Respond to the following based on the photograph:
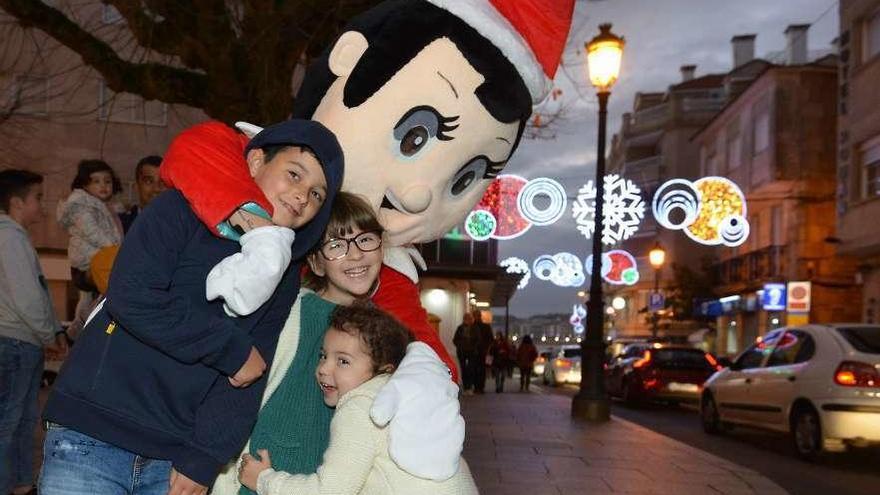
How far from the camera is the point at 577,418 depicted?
12.8 metres

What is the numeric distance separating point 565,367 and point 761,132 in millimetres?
12130

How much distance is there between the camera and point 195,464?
7.84ft

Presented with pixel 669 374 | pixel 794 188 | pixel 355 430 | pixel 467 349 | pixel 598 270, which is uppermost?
pixel 794 188

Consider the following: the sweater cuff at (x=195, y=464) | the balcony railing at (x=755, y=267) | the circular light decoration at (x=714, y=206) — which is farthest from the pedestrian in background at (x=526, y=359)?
the sweater cuff at (x=195, y=464)

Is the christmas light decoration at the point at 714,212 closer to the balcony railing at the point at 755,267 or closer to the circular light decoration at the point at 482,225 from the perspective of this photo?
the circular light decoration at the point at 482,225

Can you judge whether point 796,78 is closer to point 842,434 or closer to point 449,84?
point 842,434

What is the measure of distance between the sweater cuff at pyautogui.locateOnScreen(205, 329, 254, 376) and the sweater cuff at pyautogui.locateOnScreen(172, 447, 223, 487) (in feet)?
0.78

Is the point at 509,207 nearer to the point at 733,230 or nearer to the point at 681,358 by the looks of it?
the point at 681,358

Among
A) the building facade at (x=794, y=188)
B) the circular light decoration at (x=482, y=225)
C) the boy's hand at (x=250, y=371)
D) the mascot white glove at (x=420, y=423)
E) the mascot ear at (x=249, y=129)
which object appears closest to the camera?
the boy's hand at (x=250, y=371)

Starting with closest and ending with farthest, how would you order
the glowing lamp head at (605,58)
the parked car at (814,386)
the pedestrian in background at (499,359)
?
the parked car at (814,386) → the glowing lamp head at (605,58) → the pedestrian in background at (499,359)

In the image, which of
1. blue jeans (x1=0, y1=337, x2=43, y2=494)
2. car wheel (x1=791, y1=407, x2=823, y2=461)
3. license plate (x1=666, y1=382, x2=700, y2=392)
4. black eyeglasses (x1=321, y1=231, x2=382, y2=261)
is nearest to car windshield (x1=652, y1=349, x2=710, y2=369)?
license plate (x1=666, y1=382, x2=700, y2=392)

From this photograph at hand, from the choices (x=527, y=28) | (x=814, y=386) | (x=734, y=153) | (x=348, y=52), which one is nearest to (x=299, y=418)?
(x=348, y=52)

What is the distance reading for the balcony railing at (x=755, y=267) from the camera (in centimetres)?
3105

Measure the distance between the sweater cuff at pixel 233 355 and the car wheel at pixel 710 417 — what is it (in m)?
11.3
